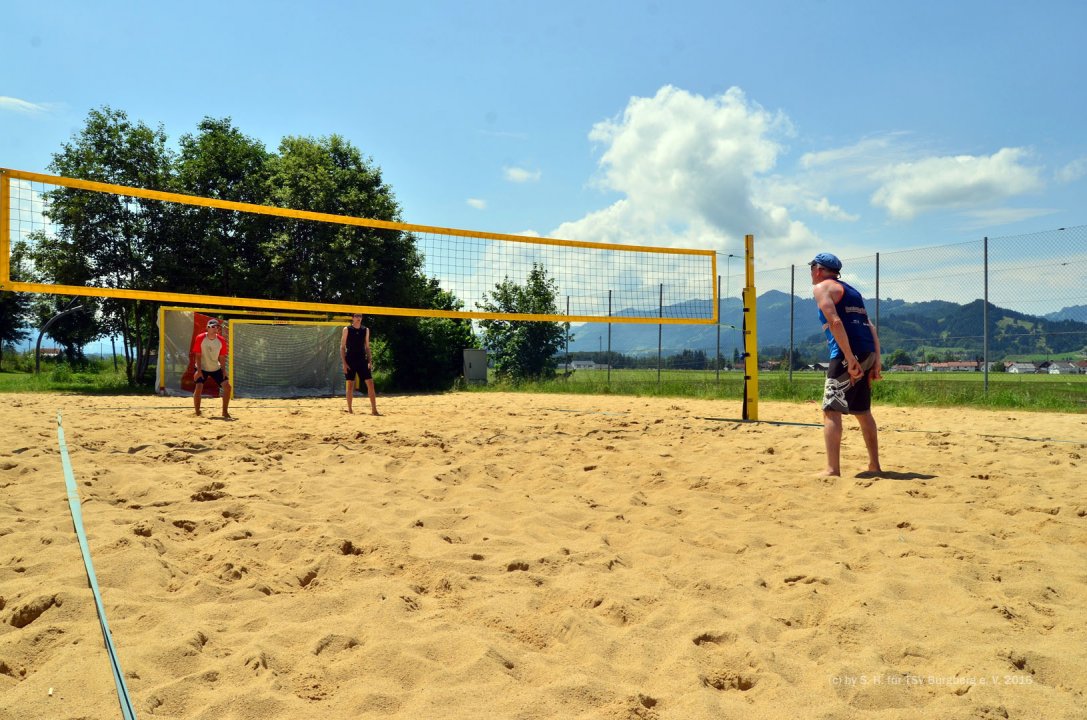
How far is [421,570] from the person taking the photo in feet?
8.45

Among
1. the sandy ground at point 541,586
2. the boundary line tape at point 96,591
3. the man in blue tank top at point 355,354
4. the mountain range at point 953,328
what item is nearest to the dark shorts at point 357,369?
the man in blue tank top at point 355,354

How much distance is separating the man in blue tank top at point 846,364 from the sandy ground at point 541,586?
10.2 inches

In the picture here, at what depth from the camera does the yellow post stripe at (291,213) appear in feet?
18.7

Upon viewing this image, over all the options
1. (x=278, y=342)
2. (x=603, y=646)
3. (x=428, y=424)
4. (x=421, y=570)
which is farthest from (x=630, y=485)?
(x=278, y=342)

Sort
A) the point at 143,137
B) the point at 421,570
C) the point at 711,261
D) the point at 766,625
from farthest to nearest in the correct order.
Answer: the point at 143,137 < the point at 711,261 < the point at 421,570 < the point at 766,625

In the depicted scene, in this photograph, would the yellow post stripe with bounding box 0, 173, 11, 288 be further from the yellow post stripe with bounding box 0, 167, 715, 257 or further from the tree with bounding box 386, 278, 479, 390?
the tree with bounding box 386, 278, 479, 390

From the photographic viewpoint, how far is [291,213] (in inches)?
265

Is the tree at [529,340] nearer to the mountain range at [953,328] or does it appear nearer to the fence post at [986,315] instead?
the mountain range at [953,328]

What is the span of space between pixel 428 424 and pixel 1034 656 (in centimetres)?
544

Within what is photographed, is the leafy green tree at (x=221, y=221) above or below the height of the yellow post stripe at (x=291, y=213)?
above

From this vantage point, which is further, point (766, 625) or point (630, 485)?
point (630, 485)

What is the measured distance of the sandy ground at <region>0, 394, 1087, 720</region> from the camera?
1730 mm

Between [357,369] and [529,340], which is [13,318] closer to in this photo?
[529,340]

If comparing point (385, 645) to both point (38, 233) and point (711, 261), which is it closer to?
point (711, 261)
